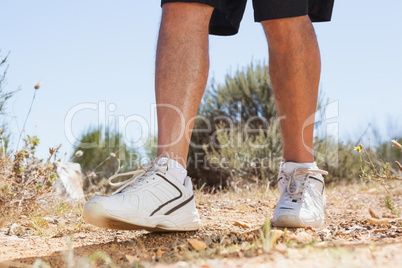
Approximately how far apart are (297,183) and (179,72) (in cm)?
82

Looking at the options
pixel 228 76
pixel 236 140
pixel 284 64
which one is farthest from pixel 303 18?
pixel 228 76

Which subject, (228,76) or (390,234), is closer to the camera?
(390,234)

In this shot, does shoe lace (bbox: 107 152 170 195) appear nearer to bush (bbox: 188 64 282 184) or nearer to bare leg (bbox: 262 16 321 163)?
bare leg (bbox: 262 16 321 163)

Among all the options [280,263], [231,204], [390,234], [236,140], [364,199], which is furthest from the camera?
[236,140]

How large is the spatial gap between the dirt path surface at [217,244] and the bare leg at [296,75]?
1.48ft

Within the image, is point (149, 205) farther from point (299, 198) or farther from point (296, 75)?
point (296, 75)

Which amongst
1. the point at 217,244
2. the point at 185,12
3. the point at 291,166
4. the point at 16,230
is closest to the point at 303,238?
the point at 217,244

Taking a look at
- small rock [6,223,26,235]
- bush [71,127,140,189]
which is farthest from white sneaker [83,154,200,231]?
bush [71,127,140,189]

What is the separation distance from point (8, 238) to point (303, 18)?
72.2 inches

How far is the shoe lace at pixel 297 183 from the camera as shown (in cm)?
204

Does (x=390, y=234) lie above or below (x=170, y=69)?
below

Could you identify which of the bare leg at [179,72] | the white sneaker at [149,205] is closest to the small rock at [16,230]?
the white sneaker at [149,205]

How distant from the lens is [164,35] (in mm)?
1810

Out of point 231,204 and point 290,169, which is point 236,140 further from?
point 290,169
